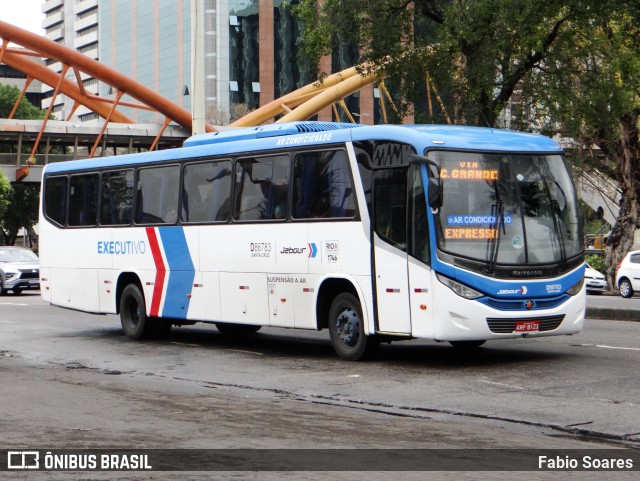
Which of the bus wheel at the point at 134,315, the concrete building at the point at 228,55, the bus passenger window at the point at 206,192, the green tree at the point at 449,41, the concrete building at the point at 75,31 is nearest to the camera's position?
the bus passenger window at the point at 206,192

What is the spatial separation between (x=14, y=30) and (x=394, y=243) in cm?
7016

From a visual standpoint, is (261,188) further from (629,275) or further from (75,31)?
(75,31)

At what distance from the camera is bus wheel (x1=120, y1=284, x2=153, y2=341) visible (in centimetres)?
1994

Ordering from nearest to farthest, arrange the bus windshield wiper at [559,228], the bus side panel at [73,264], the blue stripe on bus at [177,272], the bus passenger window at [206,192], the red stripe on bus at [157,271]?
the bus windshield wiper at [559,228]
the bus passenger window at [206,192]
the blue stripe on bus at [177,272]
the red stripe on bus at [157,271]
the bus side panel at [73,264]

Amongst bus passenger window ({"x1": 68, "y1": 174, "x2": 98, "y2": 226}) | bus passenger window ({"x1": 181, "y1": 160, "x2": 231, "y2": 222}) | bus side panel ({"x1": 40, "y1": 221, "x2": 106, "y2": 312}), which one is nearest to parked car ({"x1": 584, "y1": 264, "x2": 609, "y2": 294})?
bus side panel ({"x1": 40, "y1": 221, "x2": 106, "y2": 312})

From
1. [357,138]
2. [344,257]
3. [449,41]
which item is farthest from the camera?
[449,41]

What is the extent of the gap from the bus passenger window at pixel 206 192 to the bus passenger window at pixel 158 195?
295mm

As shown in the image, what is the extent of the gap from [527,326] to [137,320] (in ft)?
26.0

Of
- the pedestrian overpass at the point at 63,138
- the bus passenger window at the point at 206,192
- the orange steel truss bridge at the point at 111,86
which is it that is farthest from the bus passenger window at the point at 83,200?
the pedestrian overpass at the point at 63,138

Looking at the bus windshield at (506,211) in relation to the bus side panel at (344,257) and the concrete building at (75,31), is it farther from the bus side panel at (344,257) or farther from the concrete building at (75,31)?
the concrete building at (75,31)

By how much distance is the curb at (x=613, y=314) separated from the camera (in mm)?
23122

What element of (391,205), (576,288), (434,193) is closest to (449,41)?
(391,205)

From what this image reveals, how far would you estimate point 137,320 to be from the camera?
20234 millimetres

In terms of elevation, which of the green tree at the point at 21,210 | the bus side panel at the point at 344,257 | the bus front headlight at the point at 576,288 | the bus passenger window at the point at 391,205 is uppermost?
the green tree at the point at 21,210
